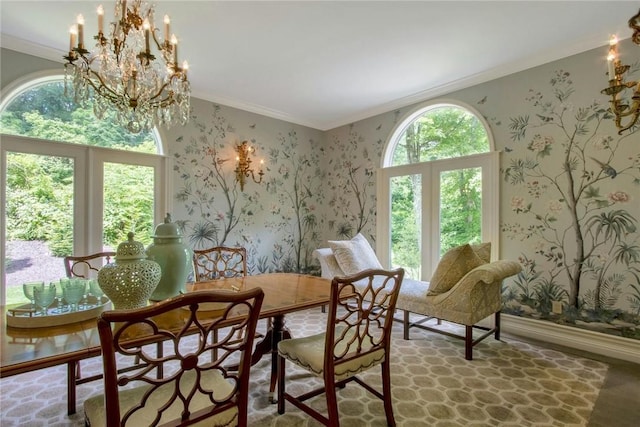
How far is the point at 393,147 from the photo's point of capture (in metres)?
4.39

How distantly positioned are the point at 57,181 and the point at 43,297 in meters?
2.20

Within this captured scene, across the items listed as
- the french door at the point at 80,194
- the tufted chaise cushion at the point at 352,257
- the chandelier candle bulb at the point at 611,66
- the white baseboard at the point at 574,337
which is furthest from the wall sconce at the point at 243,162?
the chandelier candle bulb at the point at 611,66

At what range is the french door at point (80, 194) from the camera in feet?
9.27

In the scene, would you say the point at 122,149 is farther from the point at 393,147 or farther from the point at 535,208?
the point at 535,208

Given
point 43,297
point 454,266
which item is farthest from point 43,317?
point 454,266

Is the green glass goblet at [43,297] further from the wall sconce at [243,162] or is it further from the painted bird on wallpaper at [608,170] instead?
the painted bird on wallpaper at [608,170]

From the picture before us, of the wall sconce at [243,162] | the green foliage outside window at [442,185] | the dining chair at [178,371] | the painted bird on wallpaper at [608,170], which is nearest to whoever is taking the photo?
the dining chair at [178,371]

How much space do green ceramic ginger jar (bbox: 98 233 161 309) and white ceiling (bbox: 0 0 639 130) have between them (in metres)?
1.91

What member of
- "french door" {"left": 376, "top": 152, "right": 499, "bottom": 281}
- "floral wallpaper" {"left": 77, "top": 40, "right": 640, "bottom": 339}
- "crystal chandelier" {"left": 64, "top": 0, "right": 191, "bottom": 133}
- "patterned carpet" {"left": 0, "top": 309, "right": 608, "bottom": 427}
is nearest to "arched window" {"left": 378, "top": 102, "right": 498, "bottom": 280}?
"french door" {"left": 376, "top": 152, "right": 499, "bottom": 281}

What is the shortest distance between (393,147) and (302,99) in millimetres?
1383

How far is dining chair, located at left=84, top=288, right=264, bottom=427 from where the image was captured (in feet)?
3.11

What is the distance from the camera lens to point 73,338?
46.6 inches

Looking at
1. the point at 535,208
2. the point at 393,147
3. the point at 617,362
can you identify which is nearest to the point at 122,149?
the point at 393,147

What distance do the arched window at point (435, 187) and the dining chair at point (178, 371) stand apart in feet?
9.71
